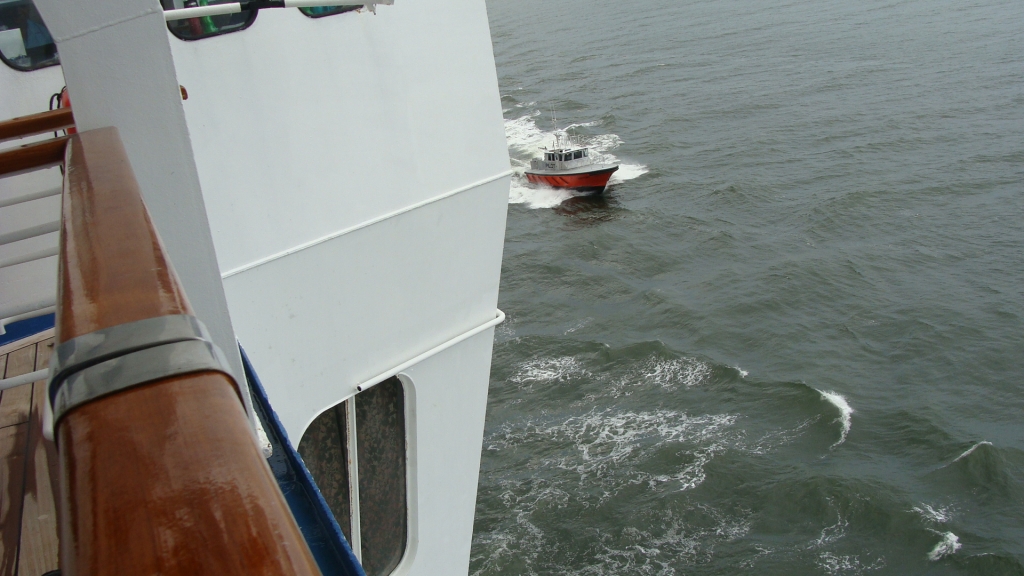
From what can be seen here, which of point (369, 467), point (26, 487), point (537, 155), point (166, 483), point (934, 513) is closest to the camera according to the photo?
point (166, 483)

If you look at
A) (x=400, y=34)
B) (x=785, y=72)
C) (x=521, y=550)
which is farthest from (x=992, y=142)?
(x=400, y=34)

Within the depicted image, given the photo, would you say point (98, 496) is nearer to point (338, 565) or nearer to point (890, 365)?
point (338, 565)

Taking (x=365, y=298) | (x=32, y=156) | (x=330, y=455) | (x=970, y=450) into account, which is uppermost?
(x=32, y=156)

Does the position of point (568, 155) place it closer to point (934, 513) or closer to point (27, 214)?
point (934, 513)

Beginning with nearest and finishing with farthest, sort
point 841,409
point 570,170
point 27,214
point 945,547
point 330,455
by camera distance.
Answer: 1. point 27,214
2. point 330,455
3. point 945,547
4. point 841,409
5. point 570,170

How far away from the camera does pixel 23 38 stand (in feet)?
11.2

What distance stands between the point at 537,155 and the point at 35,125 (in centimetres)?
3732

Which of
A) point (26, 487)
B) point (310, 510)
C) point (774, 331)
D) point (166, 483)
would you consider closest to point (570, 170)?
point (774, 331)

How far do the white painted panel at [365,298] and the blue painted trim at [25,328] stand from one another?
35.7 inches

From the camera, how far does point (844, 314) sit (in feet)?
78.2

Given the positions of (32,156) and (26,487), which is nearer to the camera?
(32,156)

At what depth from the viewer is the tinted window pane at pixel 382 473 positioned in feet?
14.7

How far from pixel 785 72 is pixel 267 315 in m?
43.6

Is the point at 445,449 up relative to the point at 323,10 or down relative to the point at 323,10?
down
